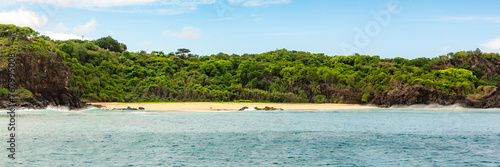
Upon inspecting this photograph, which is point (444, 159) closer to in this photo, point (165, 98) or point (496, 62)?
point (165, 98)

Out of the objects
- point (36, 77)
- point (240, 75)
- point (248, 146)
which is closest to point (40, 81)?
point (36, 77)

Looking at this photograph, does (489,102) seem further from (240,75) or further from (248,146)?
(248,146)

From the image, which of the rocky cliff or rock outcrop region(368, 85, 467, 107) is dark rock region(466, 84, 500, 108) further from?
the rocky cliff

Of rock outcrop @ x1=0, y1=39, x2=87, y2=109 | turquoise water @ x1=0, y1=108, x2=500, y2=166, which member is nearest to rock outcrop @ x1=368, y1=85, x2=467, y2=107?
turquoise water @ x1=0, y1=108, x2=500, y2=166

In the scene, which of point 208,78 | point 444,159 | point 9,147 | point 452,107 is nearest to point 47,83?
point 208,78

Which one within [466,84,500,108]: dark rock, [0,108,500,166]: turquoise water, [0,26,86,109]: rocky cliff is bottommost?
[0,108,500,166]: turquoise water

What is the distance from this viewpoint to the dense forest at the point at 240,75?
221ft

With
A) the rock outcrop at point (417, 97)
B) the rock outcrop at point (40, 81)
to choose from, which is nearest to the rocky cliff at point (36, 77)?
the rock outcrop at point (40, 81)

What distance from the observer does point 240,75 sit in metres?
86.0

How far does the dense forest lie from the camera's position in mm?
67250

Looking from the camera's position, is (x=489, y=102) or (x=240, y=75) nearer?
(x=489, y=102)

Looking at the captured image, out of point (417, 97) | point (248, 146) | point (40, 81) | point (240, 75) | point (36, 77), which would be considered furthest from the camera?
point (240, 75)

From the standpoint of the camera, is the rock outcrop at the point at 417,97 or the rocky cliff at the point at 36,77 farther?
the rock outcrop at the point at 417,97

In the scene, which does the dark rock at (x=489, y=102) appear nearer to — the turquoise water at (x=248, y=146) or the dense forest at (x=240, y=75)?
the dense forest at (x=240, y=75)
